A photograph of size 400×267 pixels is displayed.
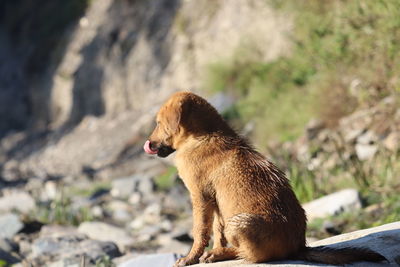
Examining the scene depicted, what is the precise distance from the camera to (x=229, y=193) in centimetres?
396

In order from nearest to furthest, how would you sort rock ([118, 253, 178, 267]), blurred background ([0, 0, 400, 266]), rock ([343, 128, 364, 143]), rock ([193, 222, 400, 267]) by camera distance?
rock ([193, 222, 400, 267]), rock ([118, 253, 178, 267]), blurred background ([0, 0, 400, 266]), rock ([343, 128, 364, 143])

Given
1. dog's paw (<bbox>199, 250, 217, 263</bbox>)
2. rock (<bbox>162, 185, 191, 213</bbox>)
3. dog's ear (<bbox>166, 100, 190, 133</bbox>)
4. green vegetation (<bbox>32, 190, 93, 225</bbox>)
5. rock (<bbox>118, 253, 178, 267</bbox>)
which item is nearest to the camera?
dog's paw (<bbox>199, 250, 217, 263</bbox>)

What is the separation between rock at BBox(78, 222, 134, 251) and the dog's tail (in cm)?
457

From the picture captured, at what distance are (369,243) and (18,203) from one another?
9569 mm

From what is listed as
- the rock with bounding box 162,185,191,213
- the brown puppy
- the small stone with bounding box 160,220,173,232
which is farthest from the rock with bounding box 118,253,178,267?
the rock with bounding box 162,185,191,213

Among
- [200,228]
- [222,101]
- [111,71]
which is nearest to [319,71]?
[222,101]

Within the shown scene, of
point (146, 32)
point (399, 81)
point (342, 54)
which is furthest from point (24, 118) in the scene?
point (399, 81)

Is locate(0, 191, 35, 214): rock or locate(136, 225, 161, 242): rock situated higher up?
locate(0, 191, 35, 214): rock

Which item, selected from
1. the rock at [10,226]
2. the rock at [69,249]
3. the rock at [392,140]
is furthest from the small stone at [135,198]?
the rock at [392,140]

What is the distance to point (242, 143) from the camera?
433 cm

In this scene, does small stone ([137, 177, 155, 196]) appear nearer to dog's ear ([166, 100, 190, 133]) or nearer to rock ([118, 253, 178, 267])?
rock ([118, 253, 178, 267])

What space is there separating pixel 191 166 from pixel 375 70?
5.62 m

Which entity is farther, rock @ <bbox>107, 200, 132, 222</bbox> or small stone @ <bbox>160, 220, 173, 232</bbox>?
rock @ <bbox>107, 200, 132, 222</bbox>

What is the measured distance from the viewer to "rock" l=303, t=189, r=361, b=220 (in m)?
6.77
